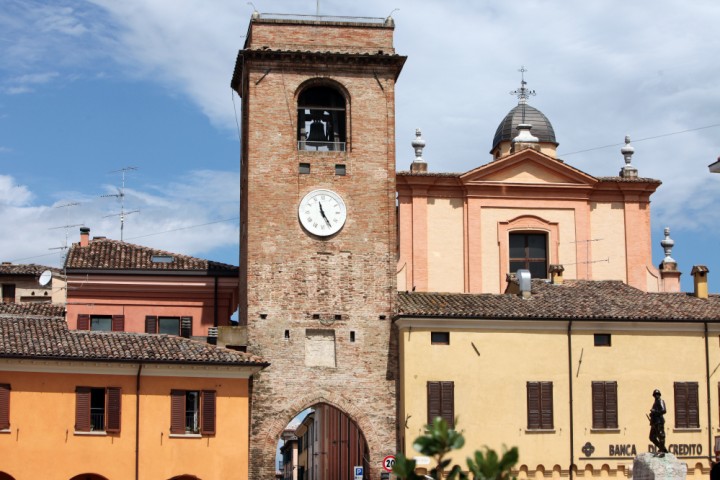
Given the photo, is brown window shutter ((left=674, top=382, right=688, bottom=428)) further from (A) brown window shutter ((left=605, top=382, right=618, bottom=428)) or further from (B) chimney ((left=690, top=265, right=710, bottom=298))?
(B) chimney ((left=690, top=265, right=710, bottom=298))

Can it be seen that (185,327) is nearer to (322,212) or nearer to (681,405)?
(322,212)

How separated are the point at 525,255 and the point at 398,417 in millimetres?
11314

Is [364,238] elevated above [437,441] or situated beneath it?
elevated above

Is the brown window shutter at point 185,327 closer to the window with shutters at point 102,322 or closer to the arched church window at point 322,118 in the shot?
the window with shutters at point 102,322

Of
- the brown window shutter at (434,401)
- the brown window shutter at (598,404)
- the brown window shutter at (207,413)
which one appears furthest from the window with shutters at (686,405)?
the brown window shutter at (207,413)

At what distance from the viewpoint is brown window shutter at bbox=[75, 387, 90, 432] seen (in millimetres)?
38000

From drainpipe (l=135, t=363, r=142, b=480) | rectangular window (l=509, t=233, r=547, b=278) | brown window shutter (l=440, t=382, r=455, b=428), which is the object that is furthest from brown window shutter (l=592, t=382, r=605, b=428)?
drainpipe (l=135, t=363, r=142, b=480)

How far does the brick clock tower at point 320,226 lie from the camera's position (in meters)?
40.7

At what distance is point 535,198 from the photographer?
50.2 m

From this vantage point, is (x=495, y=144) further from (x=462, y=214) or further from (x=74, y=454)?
(x=74, y=454)

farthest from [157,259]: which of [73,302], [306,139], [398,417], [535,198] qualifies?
[535,198]

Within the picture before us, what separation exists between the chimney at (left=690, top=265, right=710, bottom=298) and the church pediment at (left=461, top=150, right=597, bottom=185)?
689cm

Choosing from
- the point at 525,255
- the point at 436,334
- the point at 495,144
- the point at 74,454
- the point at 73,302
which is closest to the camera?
the point at 74,454

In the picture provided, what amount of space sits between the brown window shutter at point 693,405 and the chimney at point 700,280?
386 centimetres
